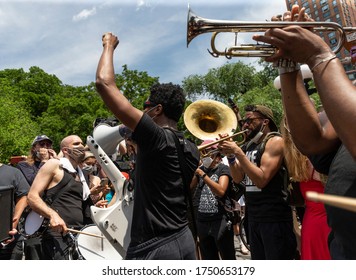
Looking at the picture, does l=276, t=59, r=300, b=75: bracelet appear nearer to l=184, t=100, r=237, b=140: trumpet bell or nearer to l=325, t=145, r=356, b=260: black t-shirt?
l=325, t=145, r=356, b=260: black t-shirt

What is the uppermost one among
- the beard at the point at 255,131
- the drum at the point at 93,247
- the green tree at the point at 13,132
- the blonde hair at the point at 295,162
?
the green tree at the point at 13,132

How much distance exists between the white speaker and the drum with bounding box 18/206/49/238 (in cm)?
97

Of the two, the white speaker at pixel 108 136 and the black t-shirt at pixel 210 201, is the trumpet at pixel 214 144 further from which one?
the white speaker at pixel 108 136

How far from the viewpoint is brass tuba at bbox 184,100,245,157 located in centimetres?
447

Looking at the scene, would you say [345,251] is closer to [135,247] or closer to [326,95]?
[326,95]

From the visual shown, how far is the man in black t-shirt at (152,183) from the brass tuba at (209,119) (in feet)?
6.52

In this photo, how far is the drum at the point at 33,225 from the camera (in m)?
3.87

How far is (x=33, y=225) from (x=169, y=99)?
2.24 m

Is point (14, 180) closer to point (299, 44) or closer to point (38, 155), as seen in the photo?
point (38, 155)

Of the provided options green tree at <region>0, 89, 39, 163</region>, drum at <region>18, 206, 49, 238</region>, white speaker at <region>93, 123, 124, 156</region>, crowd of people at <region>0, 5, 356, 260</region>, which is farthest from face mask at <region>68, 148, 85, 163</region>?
green tree at <region>0, 89, 39, 163</region>

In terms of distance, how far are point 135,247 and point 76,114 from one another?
32.9m

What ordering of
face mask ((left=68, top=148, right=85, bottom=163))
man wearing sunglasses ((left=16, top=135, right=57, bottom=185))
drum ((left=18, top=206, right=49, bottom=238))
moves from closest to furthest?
drum ((left=18, top=206, right=49, bottom=238)), face mask ((left=68, top=148, right=85, bottom=163)), man wearing sunglasses ((left=16, top=135, right=57, bottom=185))

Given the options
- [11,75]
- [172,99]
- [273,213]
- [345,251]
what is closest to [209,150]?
[273,213]

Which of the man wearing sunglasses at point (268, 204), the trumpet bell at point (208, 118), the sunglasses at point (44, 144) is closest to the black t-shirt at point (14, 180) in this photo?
the sunglasses at point (44, 144)
